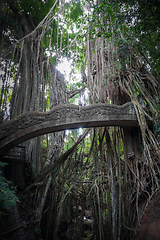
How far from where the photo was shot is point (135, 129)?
173 inches

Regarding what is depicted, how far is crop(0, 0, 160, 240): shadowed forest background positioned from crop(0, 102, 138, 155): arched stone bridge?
0.42 m

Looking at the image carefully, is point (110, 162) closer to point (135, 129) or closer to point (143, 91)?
point (135, 129)

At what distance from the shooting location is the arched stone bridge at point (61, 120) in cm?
346

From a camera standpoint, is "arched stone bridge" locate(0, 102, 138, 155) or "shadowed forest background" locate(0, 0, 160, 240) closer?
"shadowed forest background" locate(0, 0, 160, 240)

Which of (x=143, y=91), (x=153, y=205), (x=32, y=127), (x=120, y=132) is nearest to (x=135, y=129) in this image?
(x=120, y=132)

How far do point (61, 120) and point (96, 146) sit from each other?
4.44 ft

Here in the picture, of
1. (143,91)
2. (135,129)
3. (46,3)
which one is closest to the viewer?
(143,91)

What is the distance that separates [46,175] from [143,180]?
91.4 inches

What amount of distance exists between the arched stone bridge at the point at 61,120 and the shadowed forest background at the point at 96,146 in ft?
1.39

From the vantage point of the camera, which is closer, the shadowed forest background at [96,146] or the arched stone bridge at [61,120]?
the shadowed forest background at [96,146]

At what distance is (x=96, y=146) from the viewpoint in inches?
174

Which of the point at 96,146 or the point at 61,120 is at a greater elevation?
the point at 61,120

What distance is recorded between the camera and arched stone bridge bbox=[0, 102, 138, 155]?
346cm

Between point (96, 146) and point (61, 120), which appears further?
point (96, 146)
